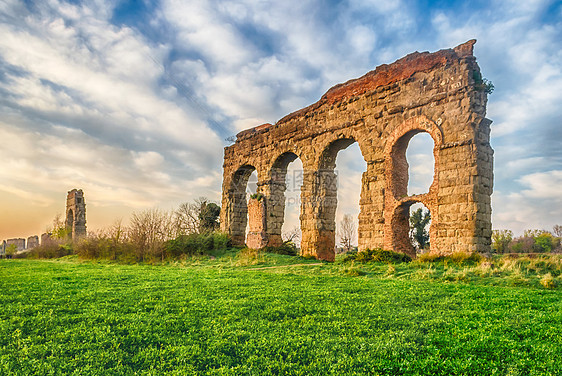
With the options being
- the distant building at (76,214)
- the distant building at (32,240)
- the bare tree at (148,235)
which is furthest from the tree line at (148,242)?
the distant building at (32,240)

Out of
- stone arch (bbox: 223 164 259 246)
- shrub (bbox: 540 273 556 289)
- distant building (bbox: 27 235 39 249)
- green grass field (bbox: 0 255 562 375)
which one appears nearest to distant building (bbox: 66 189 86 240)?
distant building (bbox: 27 235 39 249)

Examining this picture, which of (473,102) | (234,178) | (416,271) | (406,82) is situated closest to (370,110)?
(406,82)

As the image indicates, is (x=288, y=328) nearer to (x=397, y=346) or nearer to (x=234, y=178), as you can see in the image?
(x=397, y=346)

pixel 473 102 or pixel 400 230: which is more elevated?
pixel 473 102

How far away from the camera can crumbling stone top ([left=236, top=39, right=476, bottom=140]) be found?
43.0 ft

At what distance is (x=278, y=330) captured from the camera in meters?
4.57

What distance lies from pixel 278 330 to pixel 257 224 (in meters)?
14.9

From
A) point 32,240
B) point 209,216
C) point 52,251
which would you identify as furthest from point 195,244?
point 32,240

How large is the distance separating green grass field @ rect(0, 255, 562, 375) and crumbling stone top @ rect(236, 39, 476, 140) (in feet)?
28.7

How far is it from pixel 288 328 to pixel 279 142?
611 inches

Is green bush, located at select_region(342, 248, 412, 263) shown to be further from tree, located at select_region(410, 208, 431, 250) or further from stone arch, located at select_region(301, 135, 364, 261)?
tree, located at select_region(410, 208, 431, 250)

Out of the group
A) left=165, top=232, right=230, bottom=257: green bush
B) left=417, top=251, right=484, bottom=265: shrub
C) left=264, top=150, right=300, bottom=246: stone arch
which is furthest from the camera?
left=264, top=150, right=300, bottom=246: stone arch

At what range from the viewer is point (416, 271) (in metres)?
9.84

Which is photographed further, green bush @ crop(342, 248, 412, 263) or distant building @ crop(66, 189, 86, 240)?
distant building @ crop(66, 189, 86, 240)
